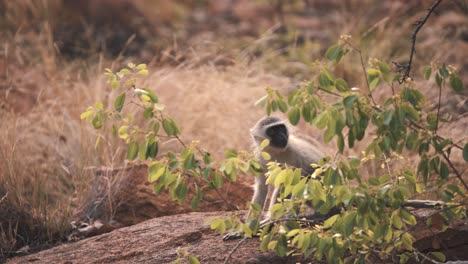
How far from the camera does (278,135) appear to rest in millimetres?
4691

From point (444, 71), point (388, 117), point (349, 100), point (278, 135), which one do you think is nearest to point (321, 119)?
point (349, 100)

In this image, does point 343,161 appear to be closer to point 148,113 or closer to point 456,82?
point 456,82

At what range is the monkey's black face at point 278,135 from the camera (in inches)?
184

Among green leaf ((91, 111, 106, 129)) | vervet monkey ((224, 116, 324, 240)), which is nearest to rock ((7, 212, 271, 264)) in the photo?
vervet monkey ((224, 116, 324, 240))

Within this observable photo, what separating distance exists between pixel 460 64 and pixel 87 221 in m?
5.79

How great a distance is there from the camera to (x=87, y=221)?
544 cm

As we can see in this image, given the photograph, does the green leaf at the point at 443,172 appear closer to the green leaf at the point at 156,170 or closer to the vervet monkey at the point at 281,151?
the green leaf at the point at 156,170

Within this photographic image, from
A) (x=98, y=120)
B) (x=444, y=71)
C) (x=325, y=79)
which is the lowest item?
(x=98, y=120)

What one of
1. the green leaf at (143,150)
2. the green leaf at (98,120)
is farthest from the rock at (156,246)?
the green leaf at (98,120)

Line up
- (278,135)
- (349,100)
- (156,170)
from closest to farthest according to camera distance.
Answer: (349,100) → (156,170) → (278,135)

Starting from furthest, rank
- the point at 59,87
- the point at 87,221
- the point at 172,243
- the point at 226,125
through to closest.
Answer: the point at 59,87, the point at 226,125, the point at 87,221, the point at 172,243

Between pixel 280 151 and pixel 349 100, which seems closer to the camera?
pixel 349 100

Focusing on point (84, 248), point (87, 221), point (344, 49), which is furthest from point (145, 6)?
point (344, 49)

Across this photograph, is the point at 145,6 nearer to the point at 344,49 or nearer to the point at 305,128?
the point at 305,128
